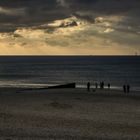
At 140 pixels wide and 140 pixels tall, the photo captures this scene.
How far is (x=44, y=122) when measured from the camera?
1041 inches

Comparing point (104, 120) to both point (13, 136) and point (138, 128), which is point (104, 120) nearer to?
point (138, 128)

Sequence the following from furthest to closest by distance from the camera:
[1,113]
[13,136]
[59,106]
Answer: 1. [59,106]
2. [1,113]
3. [13,136]

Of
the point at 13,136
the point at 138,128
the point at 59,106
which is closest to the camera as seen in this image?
the point at 13,136

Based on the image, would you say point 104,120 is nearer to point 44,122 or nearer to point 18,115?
point 44,122

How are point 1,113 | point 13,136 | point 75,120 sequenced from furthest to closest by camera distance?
point 1,113
point 75,120
point 13,136

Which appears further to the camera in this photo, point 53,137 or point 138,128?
point 138,128

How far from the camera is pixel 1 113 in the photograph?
29797 millimetres

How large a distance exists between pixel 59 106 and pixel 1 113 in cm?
693

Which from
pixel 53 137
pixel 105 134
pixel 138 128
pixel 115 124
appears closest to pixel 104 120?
pixel 115 124

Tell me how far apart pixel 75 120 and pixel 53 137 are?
6.45 meters

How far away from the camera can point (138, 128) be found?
83.3 feet

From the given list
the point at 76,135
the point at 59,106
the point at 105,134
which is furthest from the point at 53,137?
the point at 59,106

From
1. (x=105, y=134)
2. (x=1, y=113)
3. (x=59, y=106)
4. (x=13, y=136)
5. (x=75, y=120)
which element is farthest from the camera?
(x=59, y=106)

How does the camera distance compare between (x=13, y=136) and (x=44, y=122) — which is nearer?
(x=13, y=136)
